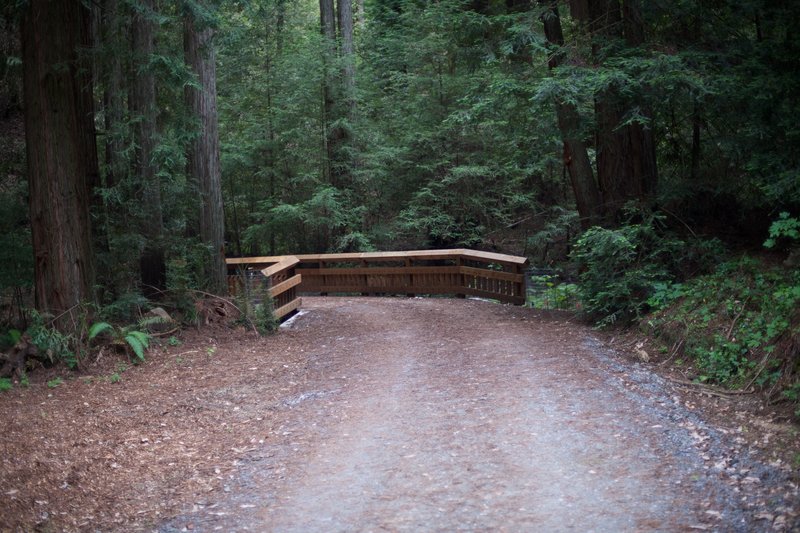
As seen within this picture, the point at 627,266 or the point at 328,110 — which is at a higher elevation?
the point at 328,110

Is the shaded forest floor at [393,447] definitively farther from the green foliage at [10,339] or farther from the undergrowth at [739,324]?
the green foliage at [10,339]

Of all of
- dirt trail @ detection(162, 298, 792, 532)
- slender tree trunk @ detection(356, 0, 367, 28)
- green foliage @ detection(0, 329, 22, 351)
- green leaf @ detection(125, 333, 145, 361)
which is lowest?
dirt trail @ detection(162, 298, 792, 532)

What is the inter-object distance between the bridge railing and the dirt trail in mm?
2955

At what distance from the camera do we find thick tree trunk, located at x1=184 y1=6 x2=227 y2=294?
12398mm

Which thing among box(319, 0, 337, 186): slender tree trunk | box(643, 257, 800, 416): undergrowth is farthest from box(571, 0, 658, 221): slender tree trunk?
box(319, 0, 337, 186): slender tree trunk

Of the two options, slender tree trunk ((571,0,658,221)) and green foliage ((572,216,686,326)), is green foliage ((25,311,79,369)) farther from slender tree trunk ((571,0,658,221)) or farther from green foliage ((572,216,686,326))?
slender tree trunk ((571,0,658,221))

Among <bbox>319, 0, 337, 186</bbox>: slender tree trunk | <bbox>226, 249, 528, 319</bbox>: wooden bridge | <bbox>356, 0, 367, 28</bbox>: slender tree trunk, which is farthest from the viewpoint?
<bbox>356, 0, 367, 28</bbox>: slender tree trunk

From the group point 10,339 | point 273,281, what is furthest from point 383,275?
point 10,339

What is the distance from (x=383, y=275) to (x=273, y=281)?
17.8 feet

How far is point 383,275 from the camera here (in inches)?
694

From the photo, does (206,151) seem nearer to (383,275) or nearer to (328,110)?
(383,275)

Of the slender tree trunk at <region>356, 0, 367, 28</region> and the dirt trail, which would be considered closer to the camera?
the dirt trail

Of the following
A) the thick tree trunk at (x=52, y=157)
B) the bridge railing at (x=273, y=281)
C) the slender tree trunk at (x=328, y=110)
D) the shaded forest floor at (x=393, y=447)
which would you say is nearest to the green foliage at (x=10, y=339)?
the thick tree trunk at (x=52, y=157)

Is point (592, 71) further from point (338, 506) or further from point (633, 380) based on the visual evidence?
point (338, 506)
